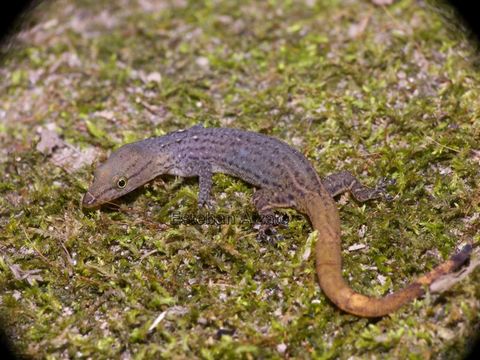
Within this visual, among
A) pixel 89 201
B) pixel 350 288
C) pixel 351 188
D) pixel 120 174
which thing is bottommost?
pixel 350 288

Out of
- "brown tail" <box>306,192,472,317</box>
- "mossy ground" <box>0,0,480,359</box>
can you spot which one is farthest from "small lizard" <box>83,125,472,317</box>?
"mossy ground" <box>0,0,480,359</box>

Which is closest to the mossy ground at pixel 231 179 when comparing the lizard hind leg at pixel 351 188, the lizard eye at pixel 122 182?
the lizard hind leg at pixel 351 188

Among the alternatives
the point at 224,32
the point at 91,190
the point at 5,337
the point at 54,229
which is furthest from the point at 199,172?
the point at 224,32

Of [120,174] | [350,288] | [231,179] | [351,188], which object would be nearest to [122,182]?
[120,174]

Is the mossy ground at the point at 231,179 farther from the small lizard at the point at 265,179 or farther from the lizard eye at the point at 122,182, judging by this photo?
the lizard eye at the point at 122,182

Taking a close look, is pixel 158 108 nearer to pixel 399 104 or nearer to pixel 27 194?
pixel 27 194

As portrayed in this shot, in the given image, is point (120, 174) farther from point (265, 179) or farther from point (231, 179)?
point (265, 179)
